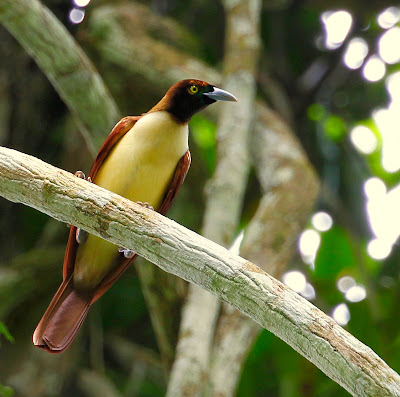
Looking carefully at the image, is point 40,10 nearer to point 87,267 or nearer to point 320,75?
point 87,267

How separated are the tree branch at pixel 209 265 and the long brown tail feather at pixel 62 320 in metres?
0.87

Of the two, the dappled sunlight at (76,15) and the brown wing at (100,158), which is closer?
the brown wing at (100,158)

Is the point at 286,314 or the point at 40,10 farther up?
the point at 286,314

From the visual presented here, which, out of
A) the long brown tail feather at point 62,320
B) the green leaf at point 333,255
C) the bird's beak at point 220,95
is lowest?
the green leaf at point 333,255

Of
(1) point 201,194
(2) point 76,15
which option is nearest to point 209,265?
(1) point 201,194

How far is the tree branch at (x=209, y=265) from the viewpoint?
183 centimetres

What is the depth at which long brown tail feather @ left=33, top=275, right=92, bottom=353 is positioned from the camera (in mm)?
2869

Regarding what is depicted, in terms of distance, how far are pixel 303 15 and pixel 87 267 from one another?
12.2ft

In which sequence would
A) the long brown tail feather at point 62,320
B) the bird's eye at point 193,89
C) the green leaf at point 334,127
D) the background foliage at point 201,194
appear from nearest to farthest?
the long brown tail feather at point 62,320 < the bird's eye at point 193,89 < the background foliage at point 201,194 < the green leaf at point 334,127

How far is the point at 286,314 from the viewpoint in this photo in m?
1.90

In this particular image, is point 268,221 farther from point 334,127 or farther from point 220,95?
point 334,127

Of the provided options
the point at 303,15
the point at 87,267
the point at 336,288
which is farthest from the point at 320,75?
the point at 87,267

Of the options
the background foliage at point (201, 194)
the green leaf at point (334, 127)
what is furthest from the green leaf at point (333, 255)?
the green leaf at point (334, 127)

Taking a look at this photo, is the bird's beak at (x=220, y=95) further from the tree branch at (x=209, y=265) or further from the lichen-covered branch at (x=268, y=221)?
the tree branch at (x=209, y=265)
